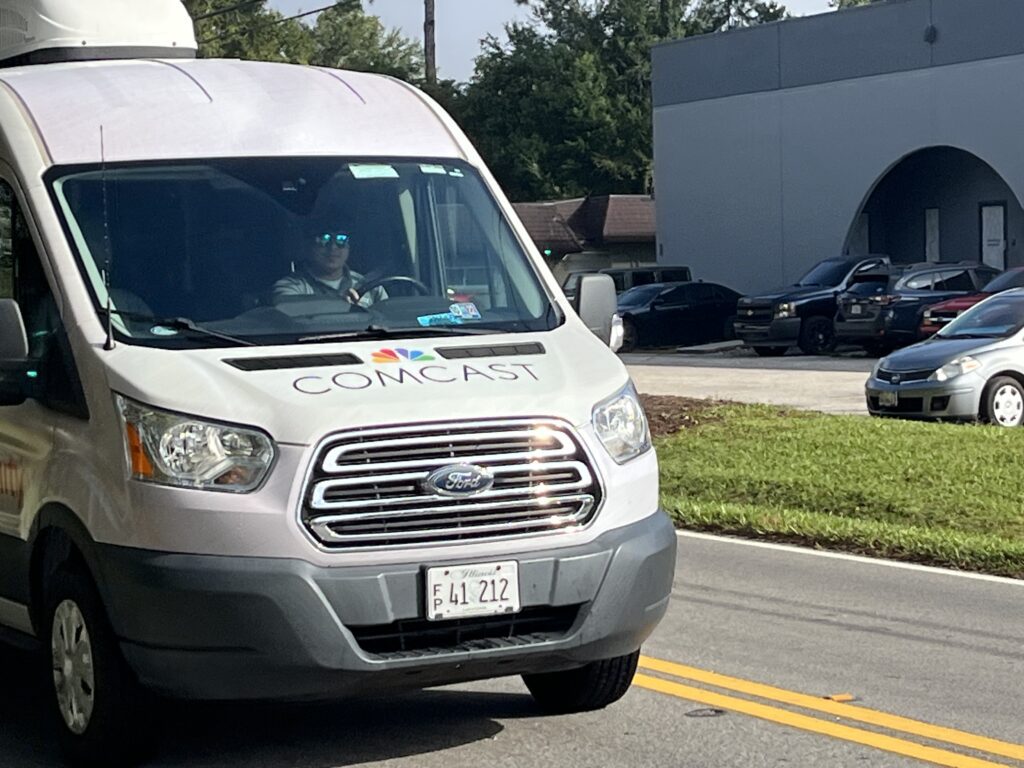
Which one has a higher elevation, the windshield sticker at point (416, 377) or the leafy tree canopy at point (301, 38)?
the leafy tree canopy at point (301, 38)

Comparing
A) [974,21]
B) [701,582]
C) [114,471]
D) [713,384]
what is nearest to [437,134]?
[114,471]

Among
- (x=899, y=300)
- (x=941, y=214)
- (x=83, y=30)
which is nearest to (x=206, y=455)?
(x=83, y=30)

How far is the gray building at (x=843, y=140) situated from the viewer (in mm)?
38375

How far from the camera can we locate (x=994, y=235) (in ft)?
131

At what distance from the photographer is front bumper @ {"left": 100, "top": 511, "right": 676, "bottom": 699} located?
5.99m

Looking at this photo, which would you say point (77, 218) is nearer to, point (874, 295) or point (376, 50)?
point (874, 295)

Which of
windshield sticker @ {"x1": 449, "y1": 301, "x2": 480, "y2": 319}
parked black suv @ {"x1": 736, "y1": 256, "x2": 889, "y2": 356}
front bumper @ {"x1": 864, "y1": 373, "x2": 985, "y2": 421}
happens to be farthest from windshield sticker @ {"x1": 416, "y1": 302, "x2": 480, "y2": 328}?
parked black suv @ {"x1": 736, "y1": 256, "x2": 889, "y2": 356}

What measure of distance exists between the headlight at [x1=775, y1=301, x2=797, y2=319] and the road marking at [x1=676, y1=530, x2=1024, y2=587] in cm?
2226

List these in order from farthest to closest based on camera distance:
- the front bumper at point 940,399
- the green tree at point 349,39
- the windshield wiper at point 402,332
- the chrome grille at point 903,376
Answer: the green tree at point 349,39 → the chrome grille at point 903,376 → the front bumper at point 940,399 → the windshield wiper at point 402,332

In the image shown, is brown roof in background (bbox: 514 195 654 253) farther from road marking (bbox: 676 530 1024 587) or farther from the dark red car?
road marking (bbox: 676 530 1024 587)

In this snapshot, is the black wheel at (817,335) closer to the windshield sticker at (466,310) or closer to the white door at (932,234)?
the white door at (932,234)

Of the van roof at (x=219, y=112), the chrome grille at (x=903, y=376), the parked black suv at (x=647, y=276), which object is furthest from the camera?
the parked black suv at (x=647, y=276)

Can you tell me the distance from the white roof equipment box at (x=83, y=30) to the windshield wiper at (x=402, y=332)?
10.5 feet

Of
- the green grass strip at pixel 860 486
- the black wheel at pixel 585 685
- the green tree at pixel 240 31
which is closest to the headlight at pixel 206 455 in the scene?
the black wheel at pixel 585 685
